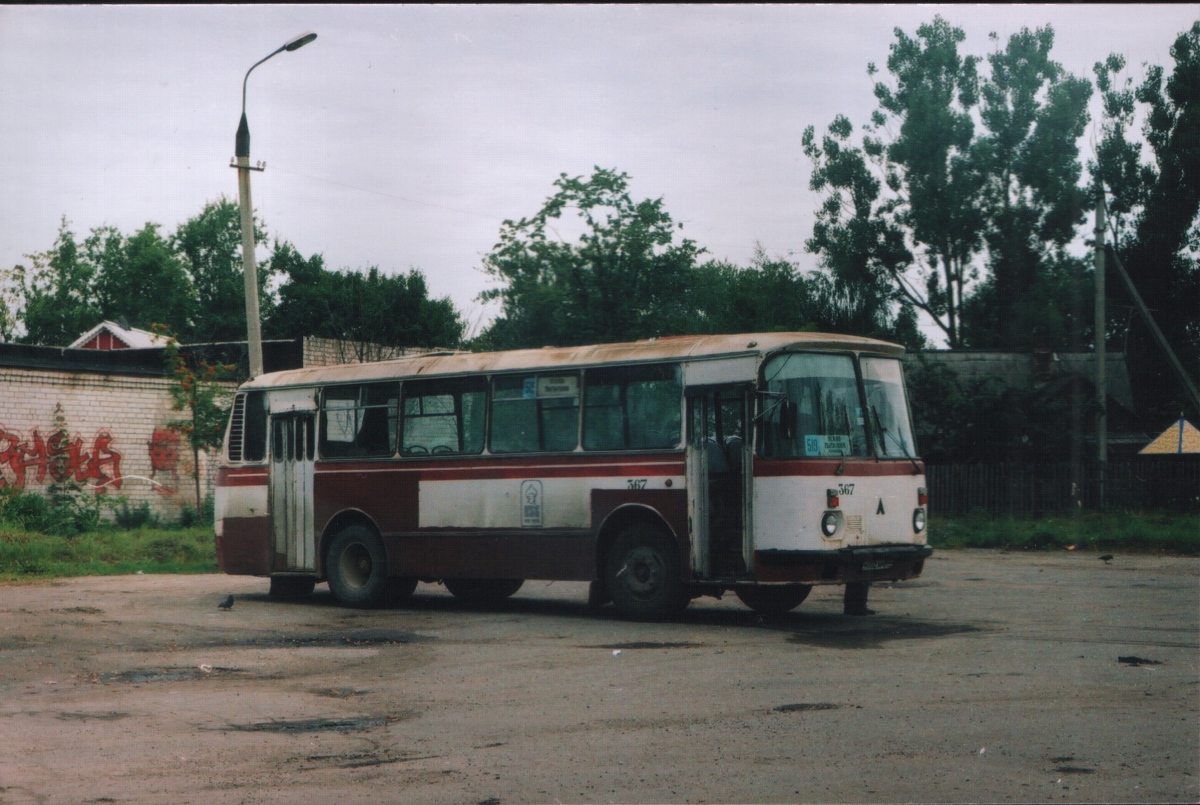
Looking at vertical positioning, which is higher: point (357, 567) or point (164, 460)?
point (164, 460)

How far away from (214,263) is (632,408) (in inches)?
2903

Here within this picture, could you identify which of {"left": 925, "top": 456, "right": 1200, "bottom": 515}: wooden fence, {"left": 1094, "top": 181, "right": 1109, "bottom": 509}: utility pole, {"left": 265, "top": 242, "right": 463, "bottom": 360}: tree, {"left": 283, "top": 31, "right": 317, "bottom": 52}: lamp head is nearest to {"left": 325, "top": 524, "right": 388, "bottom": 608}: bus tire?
{"left": 283, "top": 31, "right": 317, "bottom": 52}: lamp head

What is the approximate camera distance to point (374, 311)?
5144 cm

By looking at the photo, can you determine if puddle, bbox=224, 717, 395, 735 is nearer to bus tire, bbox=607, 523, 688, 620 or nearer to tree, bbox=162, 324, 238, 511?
bus tire, bbox=607, 523, 688, 620

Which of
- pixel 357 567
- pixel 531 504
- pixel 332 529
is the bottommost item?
pixel 357 567

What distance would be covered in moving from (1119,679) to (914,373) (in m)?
25.9

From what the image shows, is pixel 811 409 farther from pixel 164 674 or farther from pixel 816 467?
pixel 164 674

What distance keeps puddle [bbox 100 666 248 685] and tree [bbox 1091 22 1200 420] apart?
4386 centimetres

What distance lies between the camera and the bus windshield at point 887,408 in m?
13.4

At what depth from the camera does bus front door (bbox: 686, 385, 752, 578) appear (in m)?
13.2

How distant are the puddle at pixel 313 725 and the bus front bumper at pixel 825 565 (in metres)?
5.15

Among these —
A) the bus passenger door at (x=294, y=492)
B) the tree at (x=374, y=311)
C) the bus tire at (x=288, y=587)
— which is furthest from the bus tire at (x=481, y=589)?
the tree at (x=374, y=311)

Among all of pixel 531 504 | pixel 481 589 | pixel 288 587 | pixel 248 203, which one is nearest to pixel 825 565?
pixel 531 504

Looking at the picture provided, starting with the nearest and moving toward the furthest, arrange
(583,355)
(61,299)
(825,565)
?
(825,565)
(583,355)
(61,299)
